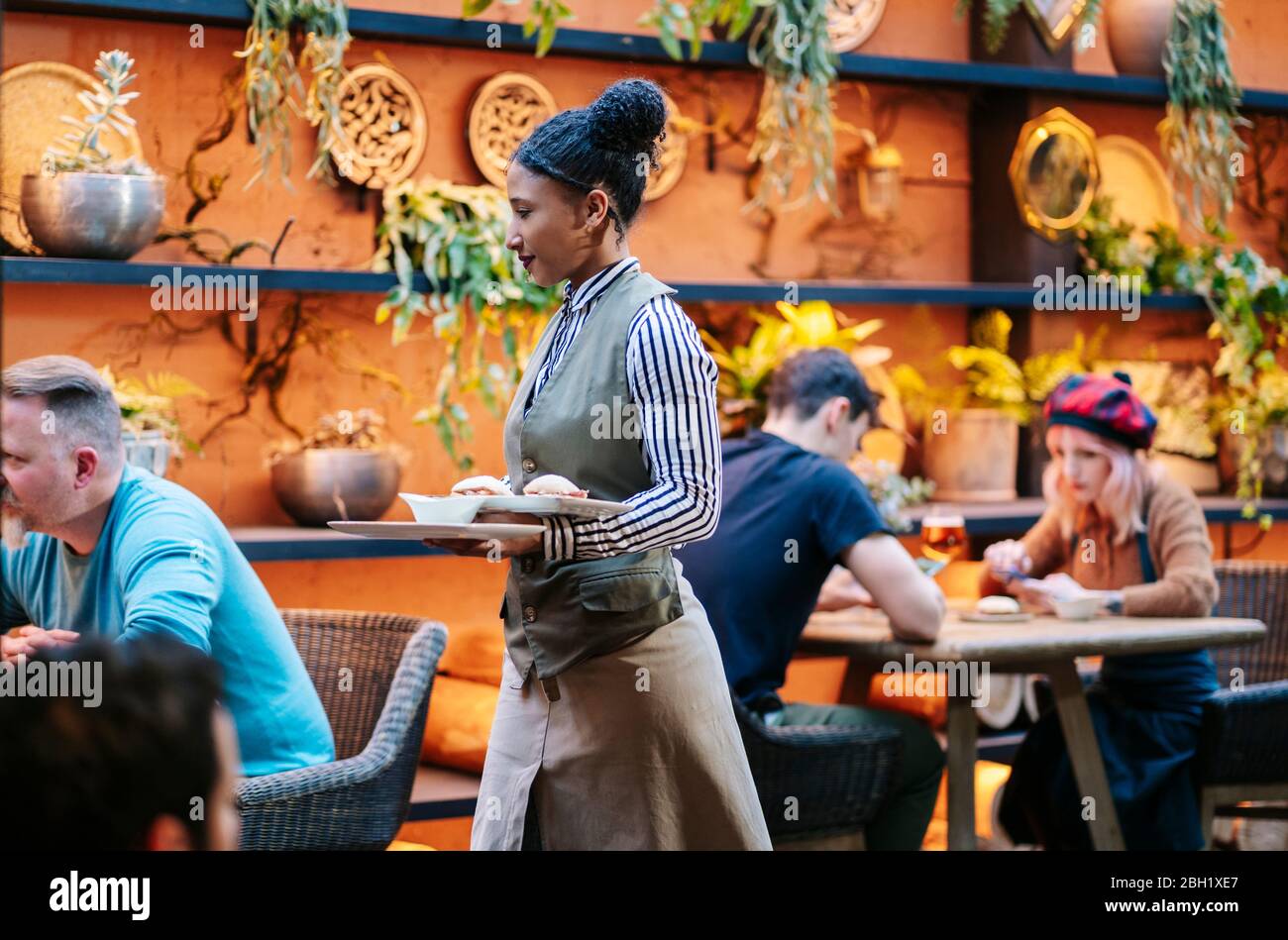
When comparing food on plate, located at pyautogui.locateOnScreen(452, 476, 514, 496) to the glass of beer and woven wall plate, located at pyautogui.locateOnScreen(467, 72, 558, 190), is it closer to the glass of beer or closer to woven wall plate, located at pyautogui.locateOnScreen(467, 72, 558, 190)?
the glass of beer

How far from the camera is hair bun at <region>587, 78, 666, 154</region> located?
2006mm

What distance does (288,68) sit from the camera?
381 centimetres

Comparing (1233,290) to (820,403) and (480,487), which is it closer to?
(820,403)

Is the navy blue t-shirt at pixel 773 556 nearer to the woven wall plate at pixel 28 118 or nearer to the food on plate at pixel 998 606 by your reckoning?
the food on plate at pixel 998 606

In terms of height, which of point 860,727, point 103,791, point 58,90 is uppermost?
point 58,90

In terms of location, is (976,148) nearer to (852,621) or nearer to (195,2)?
(852,621)

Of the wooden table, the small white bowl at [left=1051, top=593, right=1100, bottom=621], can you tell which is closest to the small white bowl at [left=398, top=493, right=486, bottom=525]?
the wooden table

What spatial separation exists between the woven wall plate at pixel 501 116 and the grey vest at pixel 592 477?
2.27m

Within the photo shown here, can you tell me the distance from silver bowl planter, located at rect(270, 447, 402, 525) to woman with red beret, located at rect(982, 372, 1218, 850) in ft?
4.88

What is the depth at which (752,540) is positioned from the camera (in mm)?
3164

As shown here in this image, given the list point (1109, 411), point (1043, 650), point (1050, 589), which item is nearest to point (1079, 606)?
point (1050, 589)
